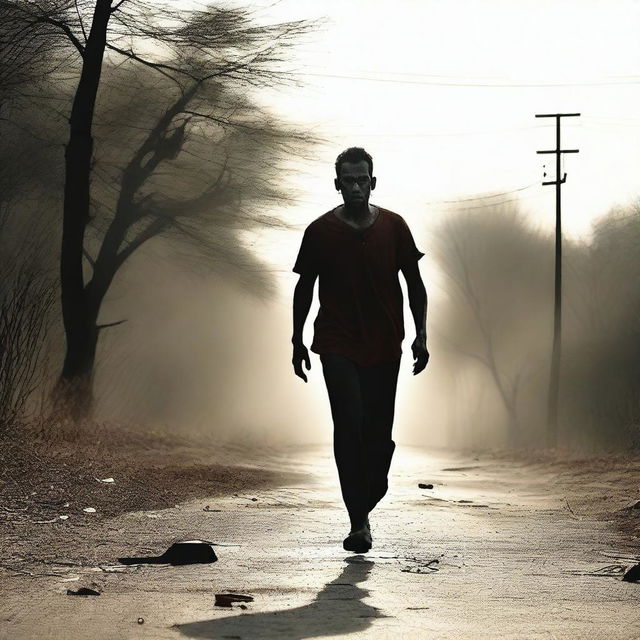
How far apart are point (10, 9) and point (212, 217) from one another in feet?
22.5

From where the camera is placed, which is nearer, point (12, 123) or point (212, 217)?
point (12, 123)

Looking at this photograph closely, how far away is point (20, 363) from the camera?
1253 centimetres

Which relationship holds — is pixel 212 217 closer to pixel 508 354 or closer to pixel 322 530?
pixel 322 530

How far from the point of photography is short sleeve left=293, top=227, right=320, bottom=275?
7.18 m

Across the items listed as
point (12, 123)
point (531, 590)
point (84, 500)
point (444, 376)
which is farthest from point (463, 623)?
point (444, 376)

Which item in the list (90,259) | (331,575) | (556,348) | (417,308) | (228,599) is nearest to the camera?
(228,599)

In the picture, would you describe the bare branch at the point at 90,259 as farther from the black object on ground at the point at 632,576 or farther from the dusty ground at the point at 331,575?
the black object on ground at the point at 632,576

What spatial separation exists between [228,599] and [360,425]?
2.11 meters

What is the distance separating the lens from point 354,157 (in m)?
7.34

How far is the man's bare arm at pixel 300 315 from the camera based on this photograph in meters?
7.25

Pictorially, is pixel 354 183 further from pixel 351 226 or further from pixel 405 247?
pixel 405 247

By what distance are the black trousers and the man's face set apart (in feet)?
3.09

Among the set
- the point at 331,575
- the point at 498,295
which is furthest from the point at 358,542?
the point at 498,295

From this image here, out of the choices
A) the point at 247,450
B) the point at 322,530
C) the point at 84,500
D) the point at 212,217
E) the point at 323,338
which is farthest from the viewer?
the point at 247,450
